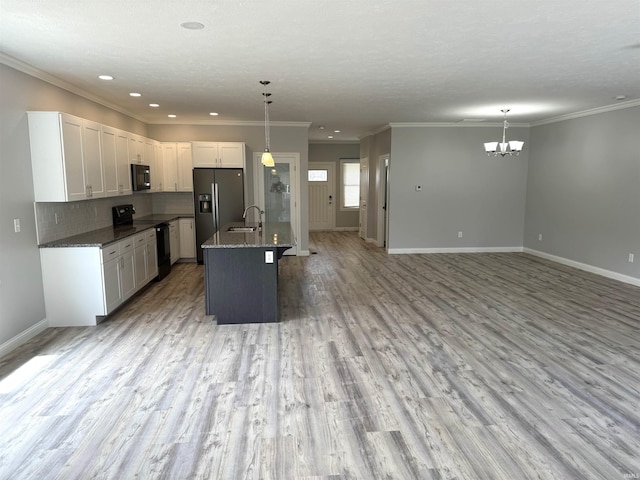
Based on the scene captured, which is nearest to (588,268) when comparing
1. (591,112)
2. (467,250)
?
(467,250)

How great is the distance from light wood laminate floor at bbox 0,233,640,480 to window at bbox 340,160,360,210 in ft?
24.4

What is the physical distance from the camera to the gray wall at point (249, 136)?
25.5ft

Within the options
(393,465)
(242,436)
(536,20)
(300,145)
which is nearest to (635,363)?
(393,465)

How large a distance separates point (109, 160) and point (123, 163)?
1.64 ft

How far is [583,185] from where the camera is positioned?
6902mm

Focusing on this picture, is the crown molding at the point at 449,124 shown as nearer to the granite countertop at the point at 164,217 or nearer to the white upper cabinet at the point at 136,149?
the granite countertop at the point at 164,217

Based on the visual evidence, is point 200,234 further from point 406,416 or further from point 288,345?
point 406,416

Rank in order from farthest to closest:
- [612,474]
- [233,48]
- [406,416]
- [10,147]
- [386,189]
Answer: [386,189] < [10,147] < [233,48] < [406,416] < [612,474]

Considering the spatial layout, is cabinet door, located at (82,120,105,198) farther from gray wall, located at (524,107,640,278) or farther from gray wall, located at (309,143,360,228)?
gray wall, located at (309,143,360,228)

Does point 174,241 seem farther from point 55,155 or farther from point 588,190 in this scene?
point 588,190

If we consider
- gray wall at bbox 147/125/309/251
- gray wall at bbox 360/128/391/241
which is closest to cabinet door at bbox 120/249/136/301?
gray wall at bbox 147/125/309/251

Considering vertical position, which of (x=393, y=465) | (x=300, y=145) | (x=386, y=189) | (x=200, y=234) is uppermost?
(x=300, y=145)

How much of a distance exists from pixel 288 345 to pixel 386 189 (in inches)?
232

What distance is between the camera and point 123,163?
5664mm
